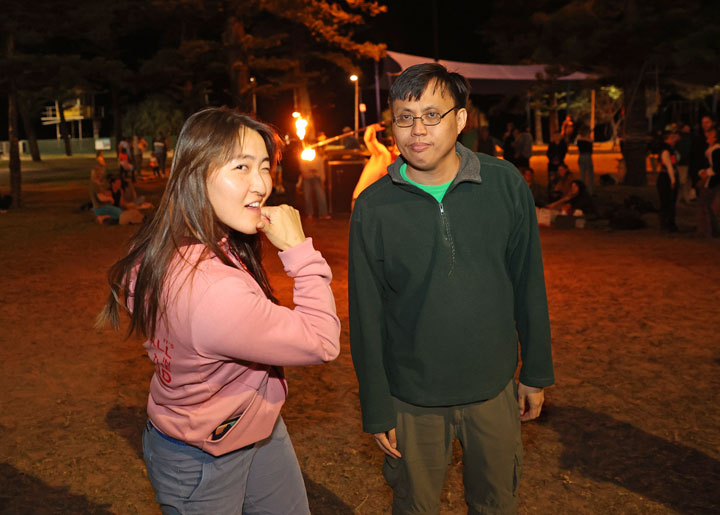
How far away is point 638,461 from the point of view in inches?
174

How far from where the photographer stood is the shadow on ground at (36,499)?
4098 mm

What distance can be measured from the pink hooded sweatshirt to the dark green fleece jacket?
1.67ft

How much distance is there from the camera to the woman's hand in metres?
2.07

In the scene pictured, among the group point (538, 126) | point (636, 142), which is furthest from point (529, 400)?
point (538, 126)

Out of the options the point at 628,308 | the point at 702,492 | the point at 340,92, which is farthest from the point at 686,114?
the point at 702,492

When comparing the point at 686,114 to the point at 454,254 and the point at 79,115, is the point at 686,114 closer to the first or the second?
the point at 79,115

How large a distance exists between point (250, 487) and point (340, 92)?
56950 millimetres

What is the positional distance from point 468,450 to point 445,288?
638mm

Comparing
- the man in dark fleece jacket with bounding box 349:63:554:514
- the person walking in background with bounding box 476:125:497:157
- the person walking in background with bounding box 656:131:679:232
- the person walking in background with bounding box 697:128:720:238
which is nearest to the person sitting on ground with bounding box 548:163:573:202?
the person walking in background with bounding box 656:131:679:232

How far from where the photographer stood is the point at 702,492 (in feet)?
13.2

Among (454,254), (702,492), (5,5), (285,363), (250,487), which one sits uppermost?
(5,5)

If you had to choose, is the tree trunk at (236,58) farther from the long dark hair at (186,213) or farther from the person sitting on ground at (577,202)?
the long dark hair at (186,213)

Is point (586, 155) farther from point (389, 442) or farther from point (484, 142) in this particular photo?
point (389, 442)

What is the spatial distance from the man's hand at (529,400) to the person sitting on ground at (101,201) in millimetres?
14269
